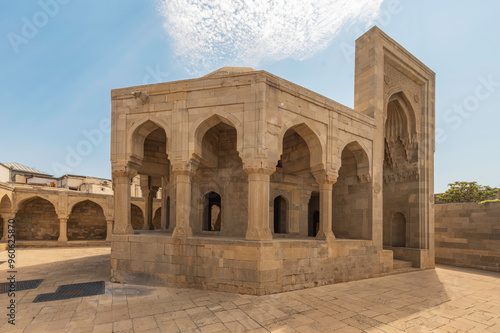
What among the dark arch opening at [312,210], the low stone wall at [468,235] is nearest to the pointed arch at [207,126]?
the dark arch opening at [312,210]

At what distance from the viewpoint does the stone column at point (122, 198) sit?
25.6 feet

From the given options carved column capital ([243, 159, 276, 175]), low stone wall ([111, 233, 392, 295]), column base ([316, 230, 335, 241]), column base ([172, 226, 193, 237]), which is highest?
carved column capital ([243, 159, 276, 175])

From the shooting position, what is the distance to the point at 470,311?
5957 millimetres

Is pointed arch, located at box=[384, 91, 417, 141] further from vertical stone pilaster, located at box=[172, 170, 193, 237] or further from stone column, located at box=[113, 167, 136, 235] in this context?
stone column, located at box=[113, 167, 136, 235]

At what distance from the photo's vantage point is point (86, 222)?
20344 millimetres

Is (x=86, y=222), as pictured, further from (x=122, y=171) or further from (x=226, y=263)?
(x=226, y=263)

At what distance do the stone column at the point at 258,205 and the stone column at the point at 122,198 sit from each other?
12.1 ft

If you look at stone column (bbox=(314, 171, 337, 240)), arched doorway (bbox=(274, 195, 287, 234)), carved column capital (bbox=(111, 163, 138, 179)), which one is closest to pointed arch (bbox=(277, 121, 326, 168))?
stone column (bbox=(314, 171, 337, 240))

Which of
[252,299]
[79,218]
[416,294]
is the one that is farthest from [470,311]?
[79,218]

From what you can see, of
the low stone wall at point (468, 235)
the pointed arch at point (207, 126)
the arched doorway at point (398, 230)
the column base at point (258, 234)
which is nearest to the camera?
the column base at point (258, 234)

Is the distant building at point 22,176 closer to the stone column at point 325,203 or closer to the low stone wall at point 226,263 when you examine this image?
the low stone wall at point 226,263

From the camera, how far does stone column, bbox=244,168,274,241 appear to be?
22.5 feet

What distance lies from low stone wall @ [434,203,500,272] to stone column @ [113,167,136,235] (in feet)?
45.7

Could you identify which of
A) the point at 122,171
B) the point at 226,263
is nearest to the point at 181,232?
the point at 226,263
